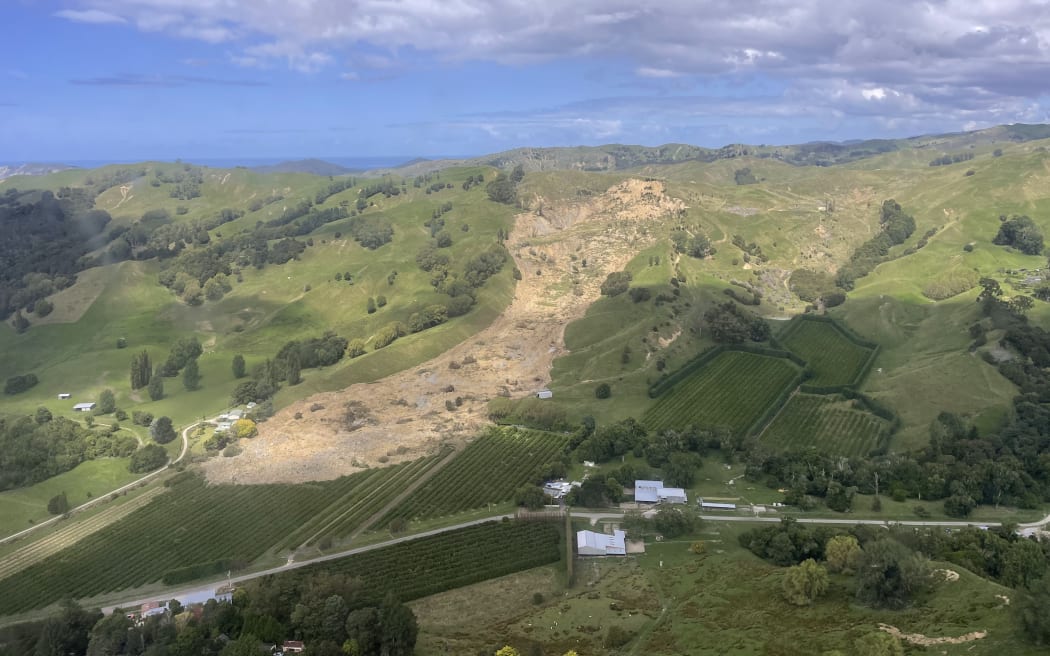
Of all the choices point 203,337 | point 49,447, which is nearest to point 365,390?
point 49,447

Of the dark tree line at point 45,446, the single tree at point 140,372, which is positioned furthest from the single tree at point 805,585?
the single tree at point 140,372

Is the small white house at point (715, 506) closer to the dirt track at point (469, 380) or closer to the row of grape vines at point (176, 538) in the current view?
the dirt track at point (469, 380)

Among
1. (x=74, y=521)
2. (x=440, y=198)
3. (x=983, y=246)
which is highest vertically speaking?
(x=440, y=198)

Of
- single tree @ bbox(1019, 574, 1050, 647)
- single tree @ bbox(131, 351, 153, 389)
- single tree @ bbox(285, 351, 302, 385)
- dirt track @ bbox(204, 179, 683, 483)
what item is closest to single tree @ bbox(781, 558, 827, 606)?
single tree @ bbox(1019, 574, 1050, 647)

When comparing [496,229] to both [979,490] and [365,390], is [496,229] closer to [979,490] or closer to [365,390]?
[365,390]

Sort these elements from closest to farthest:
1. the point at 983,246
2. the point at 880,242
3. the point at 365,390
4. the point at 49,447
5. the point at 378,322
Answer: the point at 49,447 < the point at 365,390 < the point at 378,322 < the point at 983,246 < the point at 880,242

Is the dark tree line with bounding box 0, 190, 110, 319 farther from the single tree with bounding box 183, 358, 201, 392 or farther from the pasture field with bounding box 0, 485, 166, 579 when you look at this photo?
the pasture field with bounding box 0, 485, 166, 579

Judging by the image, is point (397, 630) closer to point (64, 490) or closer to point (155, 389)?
point (64, 490)
